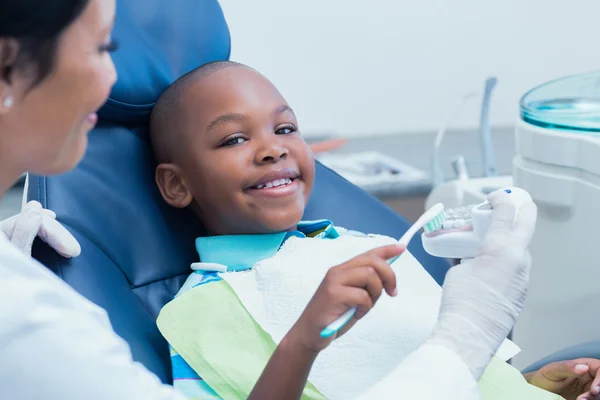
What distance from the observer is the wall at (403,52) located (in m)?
2.72

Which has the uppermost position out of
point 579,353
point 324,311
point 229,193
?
point 324,311

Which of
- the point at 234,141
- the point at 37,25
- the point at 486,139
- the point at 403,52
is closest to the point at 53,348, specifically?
the point at 37,25

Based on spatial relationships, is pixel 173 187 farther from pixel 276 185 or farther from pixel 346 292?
pixel 346 292

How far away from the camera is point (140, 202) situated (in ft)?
4.77

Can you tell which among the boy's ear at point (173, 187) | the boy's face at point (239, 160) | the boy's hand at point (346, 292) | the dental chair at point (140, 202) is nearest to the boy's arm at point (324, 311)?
the boy's hand at point (346, 292)

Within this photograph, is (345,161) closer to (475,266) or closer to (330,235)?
(330,235)

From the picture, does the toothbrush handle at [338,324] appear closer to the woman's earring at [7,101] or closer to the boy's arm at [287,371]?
the boy's arm at [287,371]

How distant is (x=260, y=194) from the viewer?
54.7 inches

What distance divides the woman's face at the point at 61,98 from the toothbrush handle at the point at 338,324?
0.33m

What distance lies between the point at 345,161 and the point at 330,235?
3.87 ft

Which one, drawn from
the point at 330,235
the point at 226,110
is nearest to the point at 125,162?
the point at 226,110

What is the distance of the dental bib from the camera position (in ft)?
4.00

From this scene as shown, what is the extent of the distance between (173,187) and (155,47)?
0.27 meters

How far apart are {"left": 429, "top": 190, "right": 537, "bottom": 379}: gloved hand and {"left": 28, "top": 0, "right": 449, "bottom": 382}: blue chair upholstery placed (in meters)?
0.48
